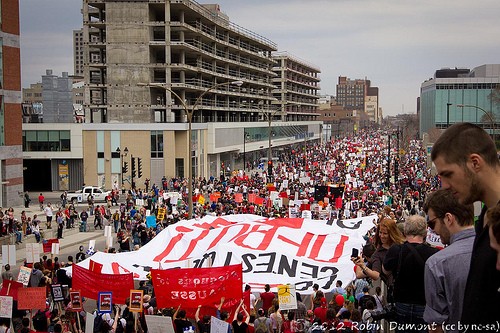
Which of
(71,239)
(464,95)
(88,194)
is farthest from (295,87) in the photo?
(71,239)

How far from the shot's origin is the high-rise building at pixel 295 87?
11516 centimetres

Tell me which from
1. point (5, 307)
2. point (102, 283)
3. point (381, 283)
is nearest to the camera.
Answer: point (381, 283)

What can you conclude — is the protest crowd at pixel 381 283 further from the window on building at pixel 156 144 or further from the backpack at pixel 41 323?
the window on building at pixel 156 144

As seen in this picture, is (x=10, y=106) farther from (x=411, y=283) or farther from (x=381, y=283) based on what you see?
(x=411, y=283)

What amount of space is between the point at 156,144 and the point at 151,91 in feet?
24.7

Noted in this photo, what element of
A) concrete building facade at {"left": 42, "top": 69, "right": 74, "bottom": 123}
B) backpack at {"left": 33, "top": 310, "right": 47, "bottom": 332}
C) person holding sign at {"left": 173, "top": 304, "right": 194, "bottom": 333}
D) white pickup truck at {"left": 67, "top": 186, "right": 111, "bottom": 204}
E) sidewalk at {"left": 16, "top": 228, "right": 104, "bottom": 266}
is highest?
concrete building facade at {"left": 42, "top": 69, "right": 74, "bottom": 123}

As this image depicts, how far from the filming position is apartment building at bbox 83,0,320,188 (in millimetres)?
57000

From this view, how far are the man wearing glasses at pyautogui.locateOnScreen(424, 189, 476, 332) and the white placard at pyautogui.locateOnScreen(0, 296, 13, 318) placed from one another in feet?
34.0

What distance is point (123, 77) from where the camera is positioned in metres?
61.3

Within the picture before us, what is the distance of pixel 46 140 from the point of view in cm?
5569

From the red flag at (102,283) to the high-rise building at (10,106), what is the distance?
1138 inches

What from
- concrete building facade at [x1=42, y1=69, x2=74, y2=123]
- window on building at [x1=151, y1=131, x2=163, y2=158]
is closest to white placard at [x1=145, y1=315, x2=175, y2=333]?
window on building at [x1=151, y1=131, x2=163, y2=158]

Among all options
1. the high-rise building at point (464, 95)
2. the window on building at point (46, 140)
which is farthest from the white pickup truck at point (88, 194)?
the high-rise building at point (464, 95)

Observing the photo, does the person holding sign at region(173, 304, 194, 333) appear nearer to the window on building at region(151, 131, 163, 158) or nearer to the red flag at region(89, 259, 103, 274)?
the red flag at region(89, 259, 103, 274)
